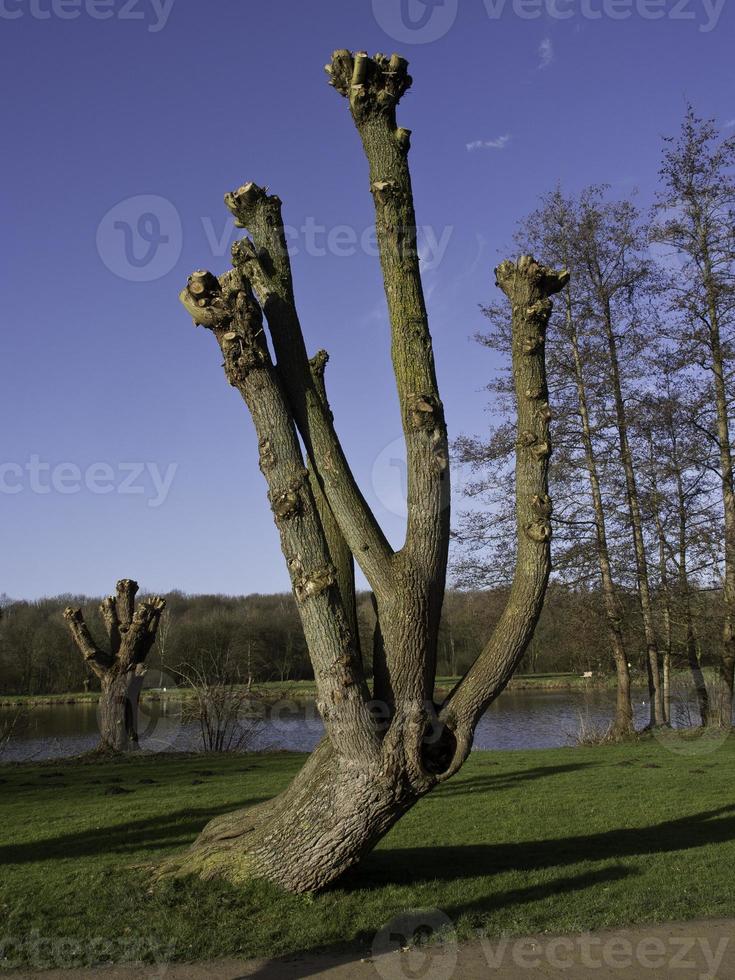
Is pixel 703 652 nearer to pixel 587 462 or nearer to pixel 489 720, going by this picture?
pixel 587 462

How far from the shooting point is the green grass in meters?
5.73

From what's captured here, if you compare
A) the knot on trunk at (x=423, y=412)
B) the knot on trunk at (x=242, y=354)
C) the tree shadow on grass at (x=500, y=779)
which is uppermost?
the knot on trunk at (x=242, y=354)

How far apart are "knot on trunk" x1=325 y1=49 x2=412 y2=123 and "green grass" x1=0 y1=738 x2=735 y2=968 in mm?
6176

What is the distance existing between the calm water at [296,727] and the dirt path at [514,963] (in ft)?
46.3

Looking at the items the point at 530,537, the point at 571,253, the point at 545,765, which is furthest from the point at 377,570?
the point at 571,253

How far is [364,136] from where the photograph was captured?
711 centimetres

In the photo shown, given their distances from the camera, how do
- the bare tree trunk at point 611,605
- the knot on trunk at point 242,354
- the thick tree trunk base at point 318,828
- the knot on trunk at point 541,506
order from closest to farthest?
the thick tree trunk base at point 318,828
the knot on trunk at point 242,354
the knot on trunk at point 541,506
the bare tree trunk at point 611,605

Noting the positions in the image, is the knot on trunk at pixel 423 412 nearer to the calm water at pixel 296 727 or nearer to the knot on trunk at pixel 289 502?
the knot on trunk at pixel 289 502

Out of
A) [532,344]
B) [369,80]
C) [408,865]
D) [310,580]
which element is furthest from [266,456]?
[408,865]

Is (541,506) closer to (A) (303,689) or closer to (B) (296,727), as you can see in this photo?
(B) (296,727)

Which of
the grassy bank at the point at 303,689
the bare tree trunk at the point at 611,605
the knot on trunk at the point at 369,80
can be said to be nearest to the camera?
the knot on trunk at the point at 369,80

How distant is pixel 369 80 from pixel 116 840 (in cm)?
759

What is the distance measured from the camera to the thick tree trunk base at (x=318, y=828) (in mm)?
6008

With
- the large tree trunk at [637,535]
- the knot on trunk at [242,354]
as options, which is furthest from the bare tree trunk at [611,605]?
the knot on trunk at [242,354]
